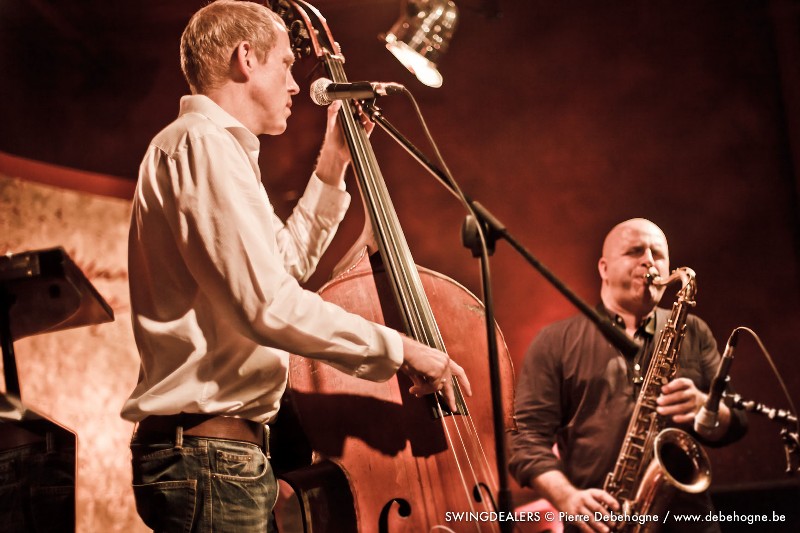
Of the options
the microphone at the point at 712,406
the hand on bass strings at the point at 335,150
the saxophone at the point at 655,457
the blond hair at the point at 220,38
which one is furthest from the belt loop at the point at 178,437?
the microphone at the point at 712,406

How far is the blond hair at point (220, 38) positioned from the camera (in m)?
1.88

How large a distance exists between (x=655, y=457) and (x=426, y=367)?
157 centimetres

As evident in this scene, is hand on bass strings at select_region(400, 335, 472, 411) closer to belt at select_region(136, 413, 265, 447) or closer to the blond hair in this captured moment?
belt at select_region(136, 413, 265, 447)

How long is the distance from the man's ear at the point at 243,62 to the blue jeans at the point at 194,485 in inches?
37.0

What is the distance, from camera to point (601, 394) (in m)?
2.99

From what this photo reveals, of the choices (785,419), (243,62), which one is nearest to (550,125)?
(785,419)

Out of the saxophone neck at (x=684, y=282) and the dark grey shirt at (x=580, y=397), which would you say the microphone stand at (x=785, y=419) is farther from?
the saxophone neck at (x=684, y=282)

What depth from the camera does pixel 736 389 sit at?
4043mm

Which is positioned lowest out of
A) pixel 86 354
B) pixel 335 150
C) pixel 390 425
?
pixel 86 354

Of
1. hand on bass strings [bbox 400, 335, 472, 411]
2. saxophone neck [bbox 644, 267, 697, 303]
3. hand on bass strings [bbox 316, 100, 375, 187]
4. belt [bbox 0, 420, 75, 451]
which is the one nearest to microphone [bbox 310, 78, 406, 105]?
hand on bass strings [bbox 316, 100, 375, 187]

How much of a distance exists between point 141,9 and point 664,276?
3.46 m

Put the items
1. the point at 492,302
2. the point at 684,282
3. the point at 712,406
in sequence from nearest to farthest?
1. the point at 492,302
2. the point at 712,406
3. the point at 684,282

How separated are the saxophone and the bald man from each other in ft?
0.17

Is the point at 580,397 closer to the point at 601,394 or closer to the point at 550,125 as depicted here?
the point at 601,394
